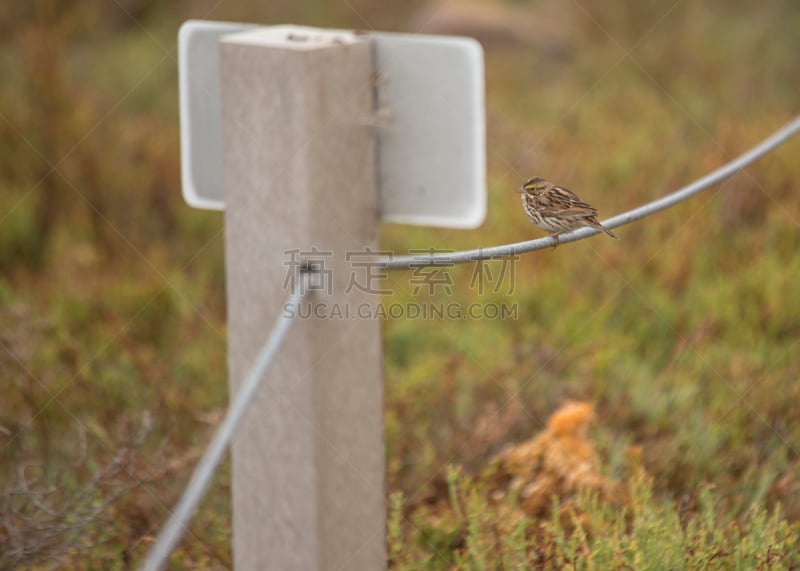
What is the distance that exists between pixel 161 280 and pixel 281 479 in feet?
12.8

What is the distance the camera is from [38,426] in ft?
14.9

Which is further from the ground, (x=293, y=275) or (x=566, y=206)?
(x=566, y=206)

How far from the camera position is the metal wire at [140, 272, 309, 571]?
1.85 meters

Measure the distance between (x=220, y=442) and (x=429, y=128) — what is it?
2.92 feet

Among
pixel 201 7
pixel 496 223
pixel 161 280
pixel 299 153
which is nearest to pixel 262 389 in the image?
pixel 299 153

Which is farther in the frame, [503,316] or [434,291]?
[434,291]

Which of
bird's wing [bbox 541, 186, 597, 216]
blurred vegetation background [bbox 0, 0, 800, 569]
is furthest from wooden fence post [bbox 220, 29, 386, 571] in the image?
bird's wing [bbox 541, 186, 597, 216]

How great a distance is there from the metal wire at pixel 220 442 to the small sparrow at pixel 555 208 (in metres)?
1.33

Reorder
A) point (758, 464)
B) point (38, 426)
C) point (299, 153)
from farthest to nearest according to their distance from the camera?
point (38, 426), point (758, 464), point (299, 153)

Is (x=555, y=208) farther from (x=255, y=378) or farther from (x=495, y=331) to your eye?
(x=495, y=331)

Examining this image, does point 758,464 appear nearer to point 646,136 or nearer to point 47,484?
point 47,484

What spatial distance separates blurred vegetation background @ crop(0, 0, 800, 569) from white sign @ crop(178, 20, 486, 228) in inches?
45.7

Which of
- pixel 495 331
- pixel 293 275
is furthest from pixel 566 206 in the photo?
pixel 495 331

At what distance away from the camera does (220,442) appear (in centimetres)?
192
